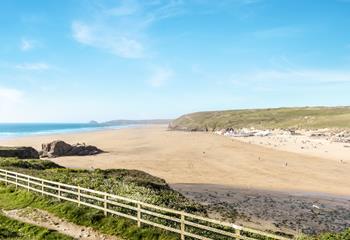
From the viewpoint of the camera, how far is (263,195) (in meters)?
36.2

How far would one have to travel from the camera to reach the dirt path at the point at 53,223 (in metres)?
19.3

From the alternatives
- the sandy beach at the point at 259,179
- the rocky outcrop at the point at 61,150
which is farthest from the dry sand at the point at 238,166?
the rocky outcrop at the point at 61,150

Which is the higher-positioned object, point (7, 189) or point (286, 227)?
point (7, 189)

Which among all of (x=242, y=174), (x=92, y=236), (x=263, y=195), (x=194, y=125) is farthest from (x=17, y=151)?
(x=194, y=125)

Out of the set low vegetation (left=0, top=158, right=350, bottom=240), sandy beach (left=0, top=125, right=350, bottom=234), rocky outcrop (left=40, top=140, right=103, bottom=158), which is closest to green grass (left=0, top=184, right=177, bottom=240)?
low vegetation (left=0, top=158, right=350, bottom=240)

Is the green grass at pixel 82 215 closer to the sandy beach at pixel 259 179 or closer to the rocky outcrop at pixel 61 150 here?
the sandy beach at pixel 259 179

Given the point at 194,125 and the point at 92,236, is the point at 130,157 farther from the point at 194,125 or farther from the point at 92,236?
the point at 194,125

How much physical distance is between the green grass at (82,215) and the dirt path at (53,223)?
32cm

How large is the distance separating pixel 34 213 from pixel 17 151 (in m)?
30.7

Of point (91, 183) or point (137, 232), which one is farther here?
point (91, 183)

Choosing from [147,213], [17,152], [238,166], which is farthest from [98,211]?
[238,166]

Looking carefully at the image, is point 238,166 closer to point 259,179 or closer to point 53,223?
point 259,179

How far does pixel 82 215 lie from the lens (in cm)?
2162

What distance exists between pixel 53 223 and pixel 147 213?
216 inches
